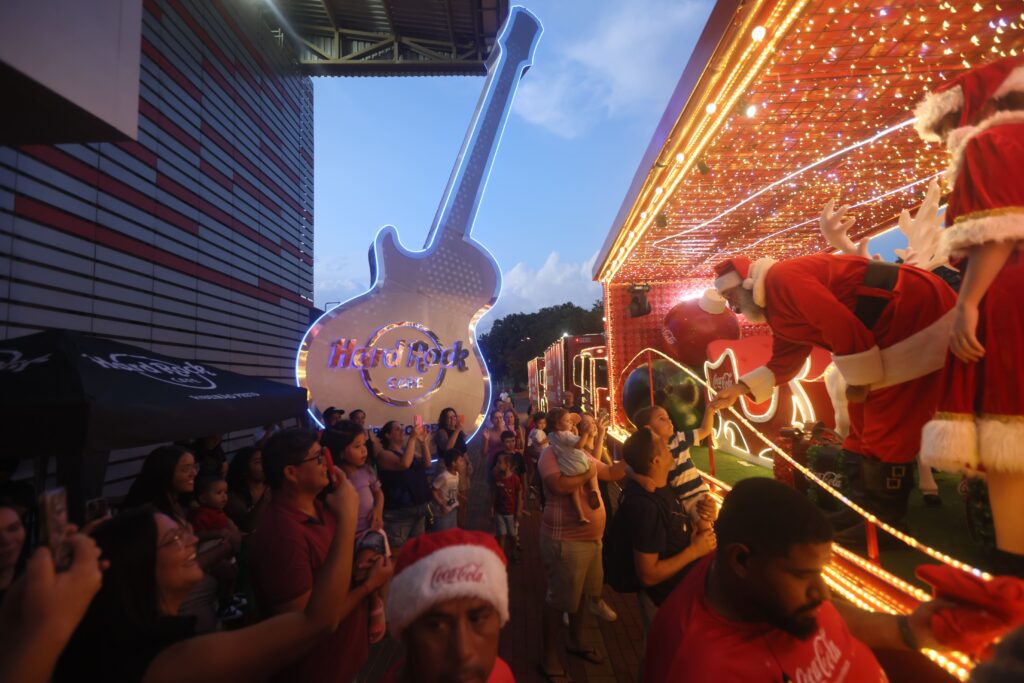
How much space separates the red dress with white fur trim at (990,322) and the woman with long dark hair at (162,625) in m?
2.48

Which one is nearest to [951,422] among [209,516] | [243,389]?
[209,516]

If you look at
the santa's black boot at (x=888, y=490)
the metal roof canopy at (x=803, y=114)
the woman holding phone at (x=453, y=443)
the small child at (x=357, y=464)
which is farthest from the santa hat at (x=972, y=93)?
the woman holding phone at (x=453, y=443)

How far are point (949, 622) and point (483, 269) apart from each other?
31.1 feet

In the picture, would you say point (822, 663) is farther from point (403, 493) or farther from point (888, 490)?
point (403, 493)

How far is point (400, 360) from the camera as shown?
9.51 meters

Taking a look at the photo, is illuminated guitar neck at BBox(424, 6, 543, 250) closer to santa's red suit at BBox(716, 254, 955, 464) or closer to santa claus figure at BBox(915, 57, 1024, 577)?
santa's red suit at BBox(716, 254, 955, 464)

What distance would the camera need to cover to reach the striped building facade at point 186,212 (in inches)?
193

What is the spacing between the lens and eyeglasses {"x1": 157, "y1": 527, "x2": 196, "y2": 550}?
152 centimetres

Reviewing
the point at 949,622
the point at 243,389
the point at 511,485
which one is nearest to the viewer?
the point at 949,622

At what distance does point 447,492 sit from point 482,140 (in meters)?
7.75

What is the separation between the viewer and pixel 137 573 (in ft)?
4.64

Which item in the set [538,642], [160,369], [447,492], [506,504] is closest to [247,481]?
[160,369]

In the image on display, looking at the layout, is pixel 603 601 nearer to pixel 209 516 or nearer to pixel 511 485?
pixel 511 485

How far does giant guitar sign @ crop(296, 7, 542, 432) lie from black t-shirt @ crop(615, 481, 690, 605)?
715 centimetres
